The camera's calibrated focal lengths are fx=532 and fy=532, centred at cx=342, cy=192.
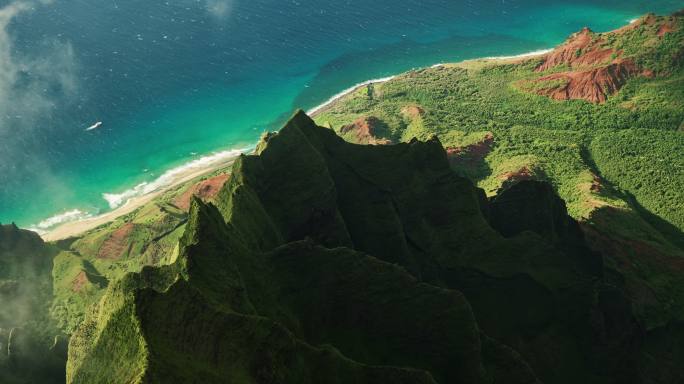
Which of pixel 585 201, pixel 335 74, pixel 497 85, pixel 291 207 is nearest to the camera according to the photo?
pixel 291 207

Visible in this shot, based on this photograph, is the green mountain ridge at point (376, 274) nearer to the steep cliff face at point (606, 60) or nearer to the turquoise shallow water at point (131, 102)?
the steep cliff face at point (606, 60)

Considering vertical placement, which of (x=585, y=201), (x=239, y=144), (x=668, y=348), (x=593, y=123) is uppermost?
(x=239, y=144)

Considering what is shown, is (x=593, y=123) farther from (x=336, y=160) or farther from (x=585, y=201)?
(x=336, y=160)

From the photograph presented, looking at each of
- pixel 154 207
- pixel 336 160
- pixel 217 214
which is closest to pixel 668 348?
pixel 336 160

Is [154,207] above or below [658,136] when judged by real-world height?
above

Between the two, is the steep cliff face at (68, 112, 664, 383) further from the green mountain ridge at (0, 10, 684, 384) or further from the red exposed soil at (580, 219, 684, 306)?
the red exposed soil at (580, 219, 684, 306)

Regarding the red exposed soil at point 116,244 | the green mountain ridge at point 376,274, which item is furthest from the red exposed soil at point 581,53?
the red exposed soil at point 116,244
